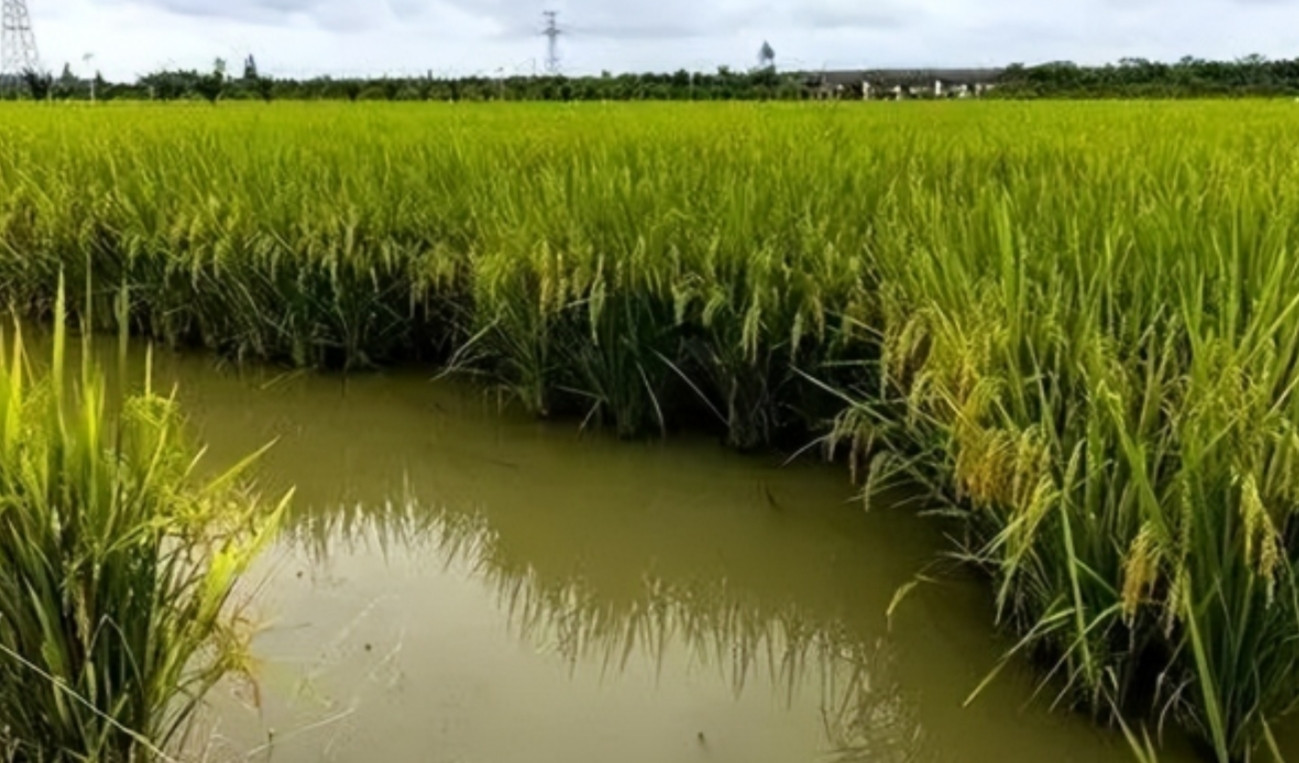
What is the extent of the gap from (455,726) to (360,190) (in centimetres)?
320

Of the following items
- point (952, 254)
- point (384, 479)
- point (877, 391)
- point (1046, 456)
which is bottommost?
point (384, 479)

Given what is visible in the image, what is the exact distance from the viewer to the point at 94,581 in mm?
1770

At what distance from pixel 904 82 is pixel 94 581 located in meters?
31.6

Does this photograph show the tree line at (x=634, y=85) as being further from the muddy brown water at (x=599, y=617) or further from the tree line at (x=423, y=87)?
the muddy brown water at (x=599, y=617)

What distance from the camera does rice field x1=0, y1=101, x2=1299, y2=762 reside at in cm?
212

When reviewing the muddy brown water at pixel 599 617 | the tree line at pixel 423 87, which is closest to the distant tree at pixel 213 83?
the tree line at pixel 423 87

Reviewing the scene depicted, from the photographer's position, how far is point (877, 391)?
365 centimetres

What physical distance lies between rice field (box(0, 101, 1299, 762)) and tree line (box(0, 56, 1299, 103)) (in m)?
17.6

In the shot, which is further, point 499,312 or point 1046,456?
point 499,312

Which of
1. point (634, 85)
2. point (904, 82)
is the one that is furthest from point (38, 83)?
point (904, 82)

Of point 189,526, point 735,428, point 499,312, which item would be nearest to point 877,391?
point 735,428

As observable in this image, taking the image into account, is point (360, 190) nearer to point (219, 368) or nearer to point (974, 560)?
point (219, 368)

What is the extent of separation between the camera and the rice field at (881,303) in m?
2.12

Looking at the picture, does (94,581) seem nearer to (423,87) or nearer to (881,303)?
(881,303)
